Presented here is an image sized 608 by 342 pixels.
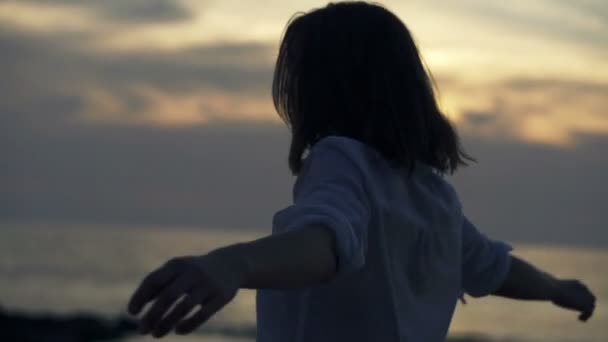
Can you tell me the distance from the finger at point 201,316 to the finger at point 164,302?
48mm

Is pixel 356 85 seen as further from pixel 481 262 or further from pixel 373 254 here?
pixel 481 262

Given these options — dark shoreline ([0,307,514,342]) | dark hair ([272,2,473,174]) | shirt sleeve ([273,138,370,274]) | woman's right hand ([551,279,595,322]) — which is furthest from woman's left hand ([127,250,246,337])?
dark shoreline ([0,307,514,342])

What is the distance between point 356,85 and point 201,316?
0.95m

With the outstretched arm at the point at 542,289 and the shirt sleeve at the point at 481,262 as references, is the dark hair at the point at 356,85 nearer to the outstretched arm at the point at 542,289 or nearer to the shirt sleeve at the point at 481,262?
the shirt sleeve at the point at 481,262

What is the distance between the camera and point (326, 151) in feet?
7.77

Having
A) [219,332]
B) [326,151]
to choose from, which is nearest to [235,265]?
[326,151]

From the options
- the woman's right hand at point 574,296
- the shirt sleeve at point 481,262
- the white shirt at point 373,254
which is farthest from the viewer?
the woman's right hand at point 574,296

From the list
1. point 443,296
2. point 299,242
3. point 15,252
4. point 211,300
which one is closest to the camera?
point 211,300

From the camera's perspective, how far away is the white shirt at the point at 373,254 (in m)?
2.20

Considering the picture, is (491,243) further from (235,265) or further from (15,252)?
(15,252)

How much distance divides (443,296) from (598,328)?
40.2 metres

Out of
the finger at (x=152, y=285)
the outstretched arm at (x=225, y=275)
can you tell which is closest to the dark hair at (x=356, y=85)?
the outstretched arm at (x=225, y=275)

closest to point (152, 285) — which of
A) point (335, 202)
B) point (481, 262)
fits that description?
point (335, 202)

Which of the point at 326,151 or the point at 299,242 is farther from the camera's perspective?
the point at 326,151
